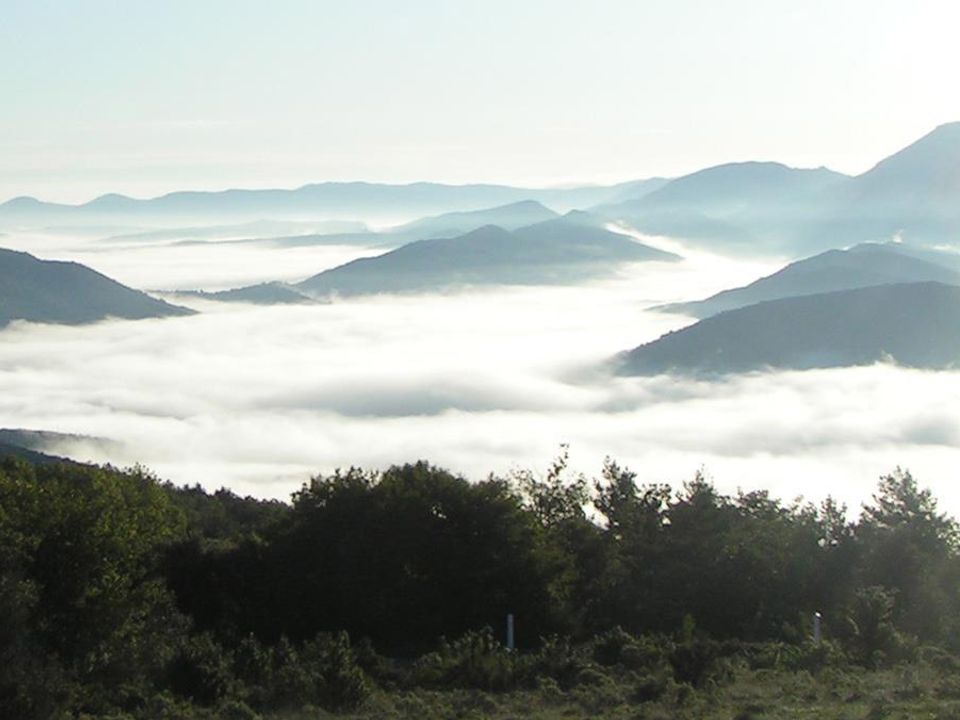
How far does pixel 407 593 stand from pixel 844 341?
175m

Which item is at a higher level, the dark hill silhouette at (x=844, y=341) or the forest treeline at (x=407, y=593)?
the dark hill silhouette at (x=844, y=341)

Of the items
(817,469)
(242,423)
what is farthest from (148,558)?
(242,423)

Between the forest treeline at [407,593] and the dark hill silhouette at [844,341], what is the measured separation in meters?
159

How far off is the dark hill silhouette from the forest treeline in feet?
521

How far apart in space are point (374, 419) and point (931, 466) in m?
66.3

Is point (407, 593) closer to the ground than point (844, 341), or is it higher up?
closer to the ground

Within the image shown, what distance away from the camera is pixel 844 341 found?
193 metres

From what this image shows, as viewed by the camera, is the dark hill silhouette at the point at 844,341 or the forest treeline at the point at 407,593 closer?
the forest treeline at the point at 407,593

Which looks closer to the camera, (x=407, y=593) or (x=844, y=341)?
(x=407, y=593)

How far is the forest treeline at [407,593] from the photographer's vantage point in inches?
694

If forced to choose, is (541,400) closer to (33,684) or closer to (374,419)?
(374,419)

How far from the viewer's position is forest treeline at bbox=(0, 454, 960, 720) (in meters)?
17.6

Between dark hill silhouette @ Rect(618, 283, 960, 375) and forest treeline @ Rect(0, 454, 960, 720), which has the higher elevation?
dark hill silhouette @ Rect(618, 283, 960, 375)

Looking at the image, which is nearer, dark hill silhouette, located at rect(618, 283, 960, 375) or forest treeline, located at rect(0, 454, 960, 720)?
forest treeline, located at rect(0, 454, 960, 720)
